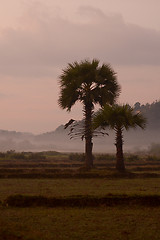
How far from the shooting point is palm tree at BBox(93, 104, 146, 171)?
20938mm

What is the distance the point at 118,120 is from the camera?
20953 mm

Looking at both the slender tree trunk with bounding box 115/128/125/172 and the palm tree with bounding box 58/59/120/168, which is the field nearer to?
the slender tree trunk with bounding box 115/128/125/172

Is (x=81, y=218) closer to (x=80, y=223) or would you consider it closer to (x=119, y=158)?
(x=80, y=223)

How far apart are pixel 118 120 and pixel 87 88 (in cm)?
589

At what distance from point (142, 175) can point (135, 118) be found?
13.1 ft

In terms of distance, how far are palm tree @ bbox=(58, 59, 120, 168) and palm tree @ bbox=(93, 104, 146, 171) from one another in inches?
149

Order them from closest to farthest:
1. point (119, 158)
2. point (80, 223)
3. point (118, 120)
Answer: point (80, 223), point (118, 120), point (119, 158)

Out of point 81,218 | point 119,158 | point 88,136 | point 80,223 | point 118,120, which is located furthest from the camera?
point 88,136

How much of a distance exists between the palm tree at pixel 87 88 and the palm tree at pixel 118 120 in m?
3.80

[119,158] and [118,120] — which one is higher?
[118,120]

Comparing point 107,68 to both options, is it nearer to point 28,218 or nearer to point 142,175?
point 142,175

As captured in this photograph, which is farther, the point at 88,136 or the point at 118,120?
the point at 88,136

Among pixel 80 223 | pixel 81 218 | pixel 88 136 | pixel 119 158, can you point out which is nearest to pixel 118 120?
pixel 119 158

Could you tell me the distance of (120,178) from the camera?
62.3 ft
